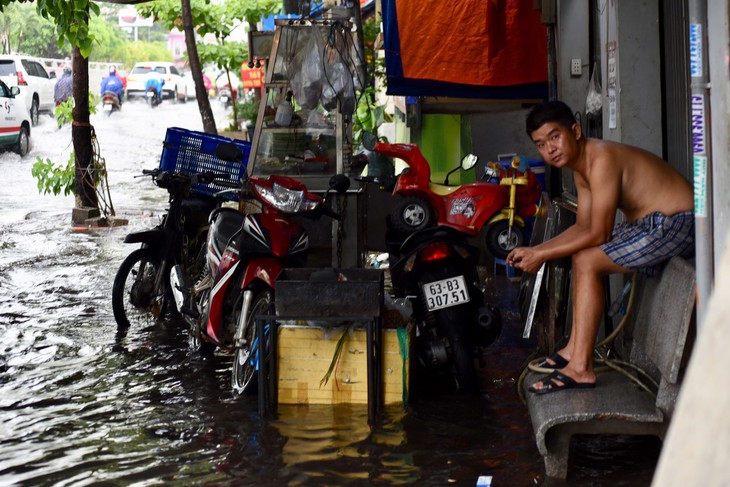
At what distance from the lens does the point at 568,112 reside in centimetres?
498

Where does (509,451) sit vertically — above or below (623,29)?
below

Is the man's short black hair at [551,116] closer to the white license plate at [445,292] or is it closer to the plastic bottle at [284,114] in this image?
the white license plate at [445,292]

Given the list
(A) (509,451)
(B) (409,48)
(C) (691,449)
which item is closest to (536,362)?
(A) (509,451)

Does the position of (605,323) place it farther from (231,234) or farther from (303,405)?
(231,234)

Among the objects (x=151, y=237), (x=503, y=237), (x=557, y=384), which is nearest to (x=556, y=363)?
(x=557, y=384)

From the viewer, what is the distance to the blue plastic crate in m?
8.59

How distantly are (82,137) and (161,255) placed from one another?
649 centimetres

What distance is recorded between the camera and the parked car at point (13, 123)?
22.2m

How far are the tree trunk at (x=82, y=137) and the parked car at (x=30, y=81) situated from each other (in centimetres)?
1317

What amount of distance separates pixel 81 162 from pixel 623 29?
9612mm

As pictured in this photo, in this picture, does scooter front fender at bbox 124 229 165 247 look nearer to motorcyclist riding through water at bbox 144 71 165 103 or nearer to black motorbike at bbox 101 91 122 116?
black motorbike at bbox 101 91 122 116

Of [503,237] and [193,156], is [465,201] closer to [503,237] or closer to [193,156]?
[503,237]

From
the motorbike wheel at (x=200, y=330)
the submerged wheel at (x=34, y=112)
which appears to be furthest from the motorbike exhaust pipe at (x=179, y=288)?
the submerged wheel at (x=34, y=112)

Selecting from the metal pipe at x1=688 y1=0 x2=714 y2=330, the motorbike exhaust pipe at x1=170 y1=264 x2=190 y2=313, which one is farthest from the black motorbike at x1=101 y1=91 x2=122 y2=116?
the metal pipe at x1=688 y1=0 x2=714 y2=330
